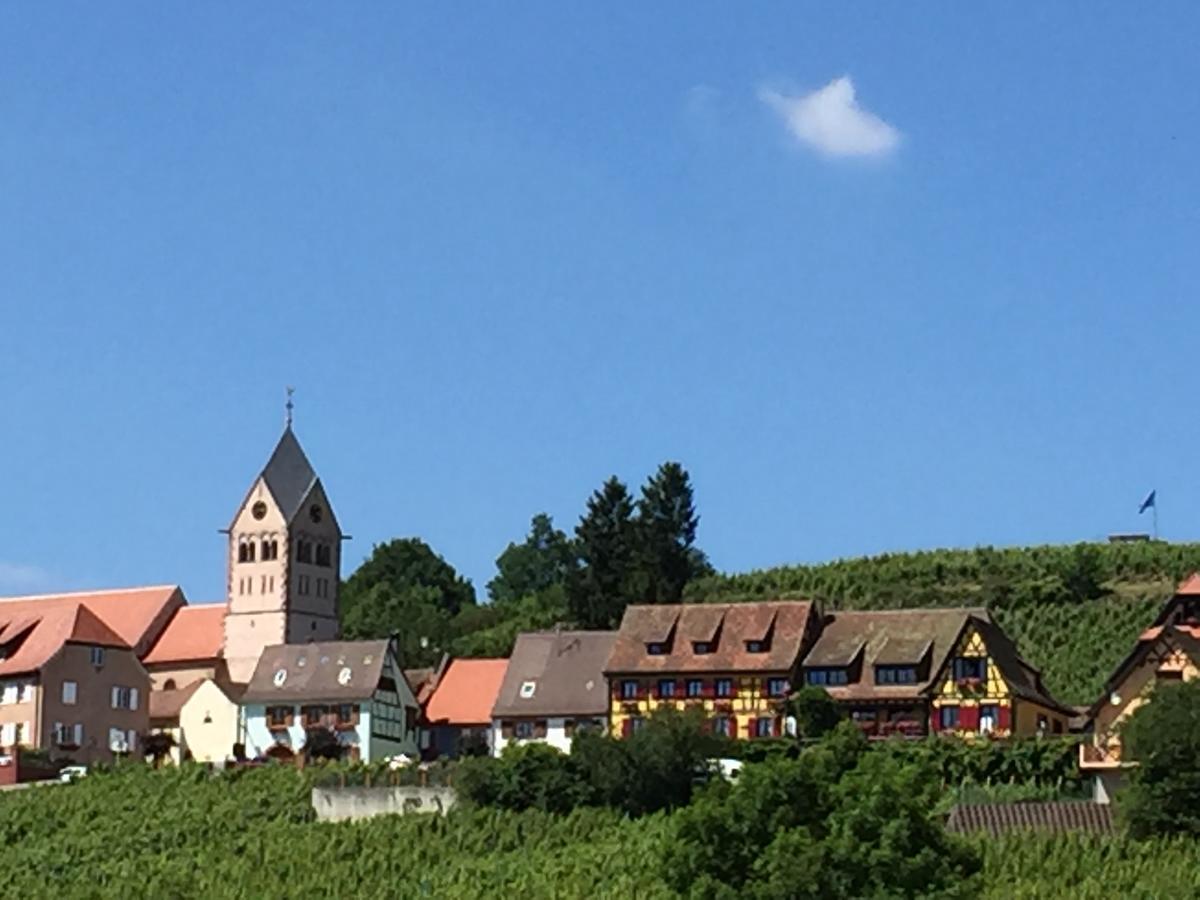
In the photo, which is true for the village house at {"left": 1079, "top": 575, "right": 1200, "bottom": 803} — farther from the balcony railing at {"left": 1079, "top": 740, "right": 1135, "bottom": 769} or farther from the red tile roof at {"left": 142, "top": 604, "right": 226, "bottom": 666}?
the red tile roof at {"left": 142, "top": 604, "right": 226, "bottom": 666}

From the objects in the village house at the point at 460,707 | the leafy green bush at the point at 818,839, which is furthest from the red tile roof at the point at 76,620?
the leafy green bush at the point at 818,839

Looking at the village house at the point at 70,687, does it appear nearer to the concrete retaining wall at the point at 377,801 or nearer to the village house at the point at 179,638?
the village house at the point at 179,638

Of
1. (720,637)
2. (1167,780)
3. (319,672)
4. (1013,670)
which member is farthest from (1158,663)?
(319,672)

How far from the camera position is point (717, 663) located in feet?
308

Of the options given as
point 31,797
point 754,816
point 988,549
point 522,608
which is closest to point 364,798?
point 31,797

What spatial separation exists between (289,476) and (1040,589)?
31539mm

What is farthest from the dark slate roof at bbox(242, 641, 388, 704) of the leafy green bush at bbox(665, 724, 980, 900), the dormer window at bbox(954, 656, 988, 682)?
the leafy green bush at bbox(665, 724, 980, 900)

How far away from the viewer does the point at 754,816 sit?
59250mm

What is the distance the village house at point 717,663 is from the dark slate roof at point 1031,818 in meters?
15.7

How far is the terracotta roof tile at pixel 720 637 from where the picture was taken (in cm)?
9325

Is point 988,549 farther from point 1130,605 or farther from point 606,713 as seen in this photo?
point 606,713

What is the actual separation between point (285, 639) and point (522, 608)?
31.2m

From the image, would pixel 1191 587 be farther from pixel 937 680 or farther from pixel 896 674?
pixel 896 674

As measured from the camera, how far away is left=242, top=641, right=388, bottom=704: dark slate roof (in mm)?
100562
